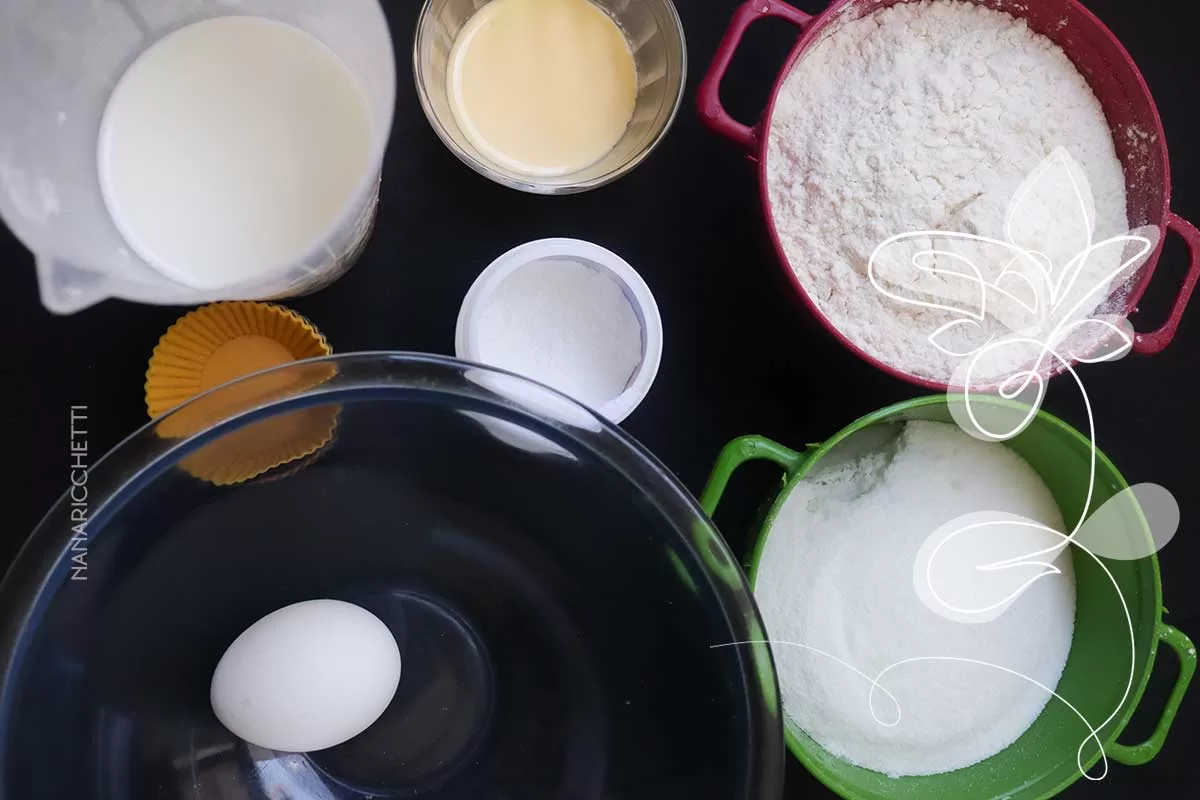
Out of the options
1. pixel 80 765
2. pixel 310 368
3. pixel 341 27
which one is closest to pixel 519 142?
pixel 341 27

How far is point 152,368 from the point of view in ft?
2.56

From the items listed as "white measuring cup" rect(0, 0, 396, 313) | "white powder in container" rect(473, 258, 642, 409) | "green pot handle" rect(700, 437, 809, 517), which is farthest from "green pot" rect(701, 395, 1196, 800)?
"white measuring cup" rect(0, 0, 396, 313)

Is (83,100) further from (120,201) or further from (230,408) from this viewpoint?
(230,408)

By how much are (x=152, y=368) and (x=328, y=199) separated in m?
0.20

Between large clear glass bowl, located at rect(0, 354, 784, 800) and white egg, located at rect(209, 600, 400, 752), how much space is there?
0.04 meters

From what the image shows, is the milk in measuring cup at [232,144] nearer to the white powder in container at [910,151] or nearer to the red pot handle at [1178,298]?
the white powder in container at [910,151]

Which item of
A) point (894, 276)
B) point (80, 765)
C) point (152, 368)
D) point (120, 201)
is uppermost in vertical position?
point (894, 276)

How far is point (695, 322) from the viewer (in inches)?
33.9

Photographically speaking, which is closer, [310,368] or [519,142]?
[310,368]

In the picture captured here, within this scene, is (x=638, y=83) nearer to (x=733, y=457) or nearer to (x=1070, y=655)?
(x=733, y=457)

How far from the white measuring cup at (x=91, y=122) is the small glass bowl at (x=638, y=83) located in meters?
0.06

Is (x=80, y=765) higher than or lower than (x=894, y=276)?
lower

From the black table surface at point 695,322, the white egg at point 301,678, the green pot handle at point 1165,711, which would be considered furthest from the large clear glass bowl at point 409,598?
the green pot handle at point 1165,711

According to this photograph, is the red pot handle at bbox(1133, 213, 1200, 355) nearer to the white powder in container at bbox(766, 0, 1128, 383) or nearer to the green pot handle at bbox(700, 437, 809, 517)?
the white powder in container at bbox(766, 0, 1128, 383)
